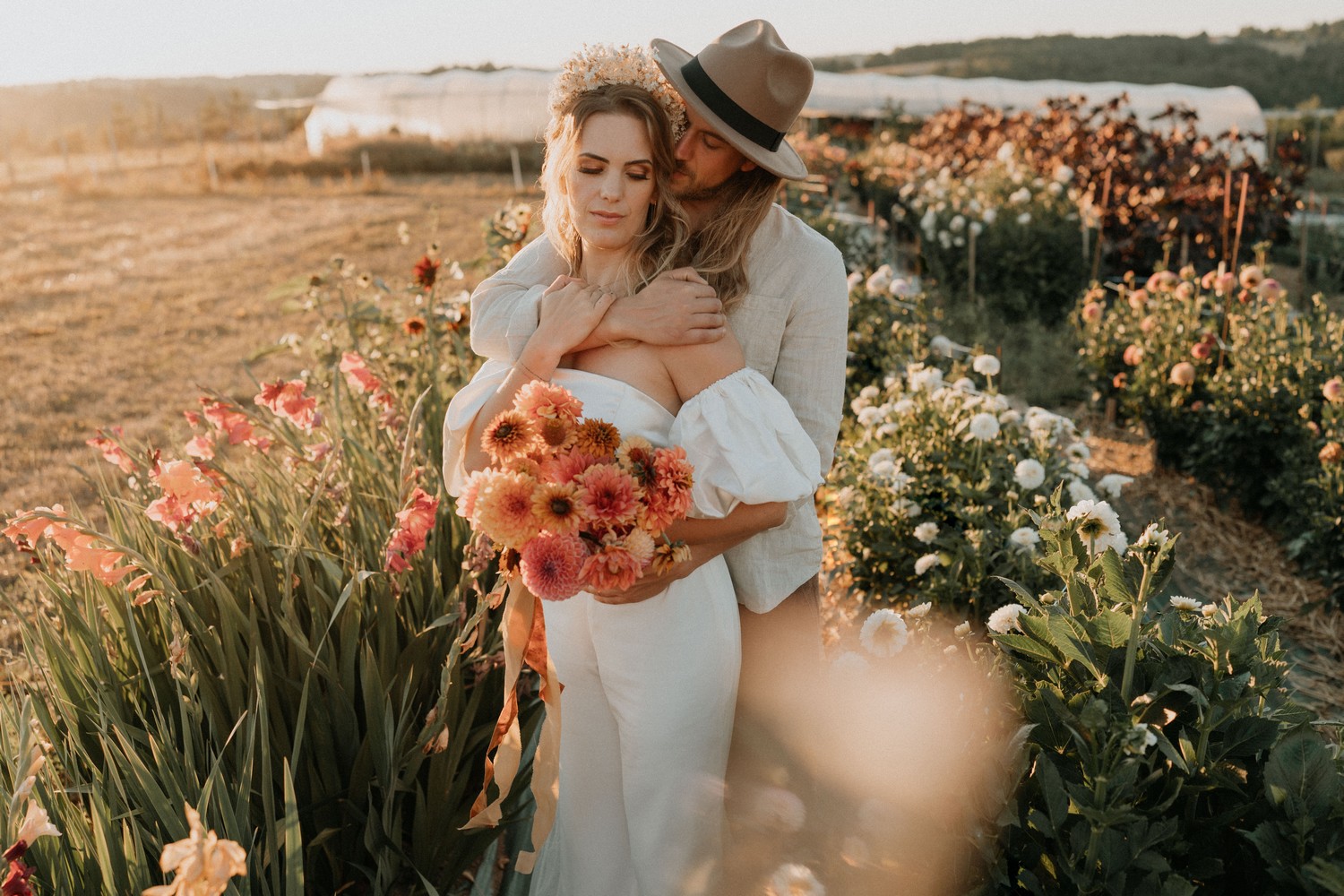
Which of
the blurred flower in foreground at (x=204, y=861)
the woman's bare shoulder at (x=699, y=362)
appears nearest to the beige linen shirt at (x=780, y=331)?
the woman's bare shoulder at (x=699, y=362)

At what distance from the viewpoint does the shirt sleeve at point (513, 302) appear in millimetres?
1934

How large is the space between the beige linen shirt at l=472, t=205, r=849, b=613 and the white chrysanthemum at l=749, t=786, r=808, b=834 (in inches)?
17.9

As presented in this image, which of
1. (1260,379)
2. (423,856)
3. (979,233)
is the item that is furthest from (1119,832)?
(979,233)

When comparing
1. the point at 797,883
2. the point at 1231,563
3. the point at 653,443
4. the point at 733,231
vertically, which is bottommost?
the point at 1231,563

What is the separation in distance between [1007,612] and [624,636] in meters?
0.73

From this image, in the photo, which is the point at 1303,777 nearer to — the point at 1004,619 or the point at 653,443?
the point at 1004,619

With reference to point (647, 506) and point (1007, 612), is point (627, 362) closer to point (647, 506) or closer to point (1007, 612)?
point (647, 506)

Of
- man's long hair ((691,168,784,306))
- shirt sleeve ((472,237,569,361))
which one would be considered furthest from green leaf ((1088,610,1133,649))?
shirt sleeve ((472,237,569,361))

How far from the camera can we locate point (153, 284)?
34.6 ft

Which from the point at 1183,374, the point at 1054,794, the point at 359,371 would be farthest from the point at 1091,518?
the point at 1183,374

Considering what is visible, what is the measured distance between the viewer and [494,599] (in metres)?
1.88

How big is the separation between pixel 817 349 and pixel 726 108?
53 centimetres

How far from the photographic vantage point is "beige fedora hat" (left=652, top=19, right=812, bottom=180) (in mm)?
1862

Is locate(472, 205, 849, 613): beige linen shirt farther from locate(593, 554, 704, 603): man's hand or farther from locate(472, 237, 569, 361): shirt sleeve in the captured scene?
locate(593, 554, 704, 603): man's hand
